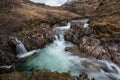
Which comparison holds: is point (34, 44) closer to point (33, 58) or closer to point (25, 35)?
point (25, 35)

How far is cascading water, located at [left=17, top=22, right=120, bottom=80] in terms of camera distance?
4006 cm

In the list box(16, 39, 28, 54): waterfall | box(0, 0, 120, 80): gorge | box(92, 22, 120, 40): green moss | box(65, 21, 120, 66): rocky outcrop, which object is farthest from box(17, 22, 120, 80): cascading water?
box(92, 22, 120, 40): green moss

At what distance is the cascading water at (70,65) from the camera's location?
4006cm

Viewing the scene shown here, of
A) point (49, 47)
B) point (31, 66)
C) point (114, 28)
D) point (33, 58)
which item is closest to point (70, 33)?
point (49, 47)

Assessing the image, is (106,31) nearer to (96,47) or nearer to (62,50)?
(96,47)

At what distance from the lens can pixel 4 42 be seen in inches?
1933

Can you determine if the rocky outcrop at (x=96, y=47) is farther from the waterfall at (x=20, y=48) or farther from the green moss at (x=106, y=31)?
the waterfall at (x=20, y=48)

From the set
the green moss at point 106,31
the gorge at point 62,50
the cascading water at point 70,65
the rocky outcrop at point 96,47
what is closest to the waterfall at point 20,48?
the gorge at point 62,50

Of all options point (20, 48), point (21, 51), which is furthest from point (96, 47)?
point (20, 48)

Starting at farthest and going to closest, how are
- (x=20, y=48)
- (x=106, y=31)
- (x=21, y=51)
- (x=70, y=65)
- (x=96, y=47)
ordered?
1. (x=106, y=31)
2. (x=20, y=48)
3. (x=21, y=51)
4. (x=96, y=47)
5. (x=70, y=65)

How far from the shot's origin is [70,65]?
4394 cm

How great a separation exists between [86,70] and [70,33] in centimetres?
2223

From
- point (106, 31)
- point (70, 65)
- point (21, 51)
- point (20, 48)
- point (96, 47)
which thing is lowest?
→ point (70, 65)

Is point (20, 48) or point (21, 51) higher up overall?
point (20, 48)
